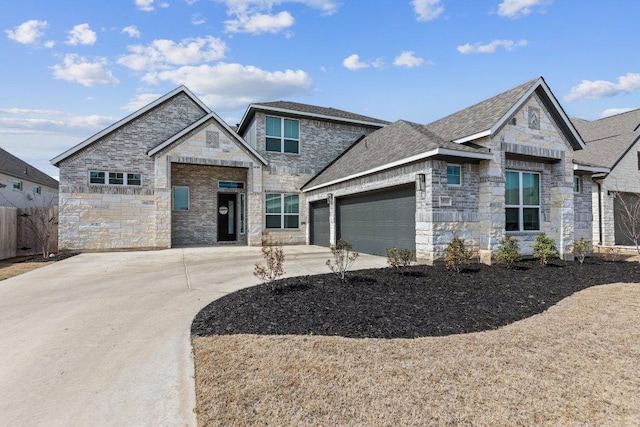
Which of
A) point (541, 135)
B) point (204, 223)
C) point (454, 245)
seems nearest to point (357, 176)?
point (454, 245)

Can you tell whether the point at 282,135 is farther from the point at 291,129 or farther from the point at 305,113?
the point at 305,113

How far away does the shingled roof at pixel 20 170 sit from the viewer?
22478 millimetres

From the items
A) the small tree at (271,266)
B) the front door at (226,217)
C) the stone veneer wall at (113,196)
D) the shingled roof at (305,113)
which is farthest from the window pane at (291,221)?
the small tree at (271,266)

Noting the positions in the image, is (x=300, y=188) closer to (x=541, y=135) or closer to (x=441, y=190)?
(x=441, y=190)

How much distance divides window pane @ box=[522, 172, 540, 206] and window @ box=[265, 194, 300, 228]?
10676 millimetres

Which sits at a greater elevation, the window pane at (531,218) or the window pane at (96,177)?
the window pane at (96,177)

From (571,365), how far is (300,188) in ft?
50.1

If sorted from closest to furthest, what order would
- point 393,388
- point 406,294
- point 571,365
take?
point 393,388 → point 571,365 → point 406,294

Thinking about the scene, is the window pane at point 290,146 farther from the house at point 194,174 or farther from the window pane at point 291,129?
the window pane at point 291,129

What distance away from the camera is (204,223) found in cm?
1781

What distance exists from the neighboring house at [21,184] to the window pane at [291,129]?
49.5 feet

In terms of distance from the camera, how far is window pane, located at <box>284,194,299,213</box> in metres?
17.9

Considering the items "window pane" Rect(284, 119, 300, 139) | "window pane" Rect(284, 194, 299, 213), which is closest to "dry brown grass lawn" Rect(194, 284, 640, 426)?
"window pane" Rect(284, 194, 299, 213)

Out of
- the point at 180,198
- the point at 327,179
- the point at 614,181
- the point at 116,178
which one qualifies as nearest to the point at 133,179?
the point at 116,178
